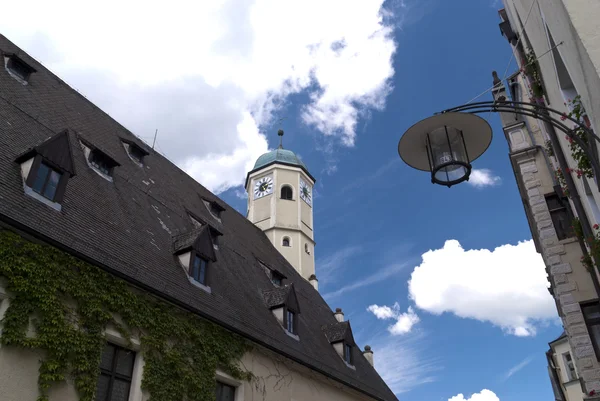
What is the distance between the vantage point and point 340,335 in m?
18.7

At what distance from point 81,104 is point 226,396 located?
10.1 metres

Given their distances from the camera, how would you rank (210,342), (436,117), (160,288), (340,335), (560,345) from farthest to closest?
(560,345)
(340,335)
(210,342)
(160,288)
(436,117)

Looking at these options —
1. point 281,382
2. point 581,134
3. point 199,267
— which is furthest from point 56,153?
point 581,134

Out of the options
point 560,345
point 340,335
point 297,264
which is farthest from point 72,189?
point 560,345

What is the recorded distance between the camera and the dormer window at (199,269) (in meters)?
12.5

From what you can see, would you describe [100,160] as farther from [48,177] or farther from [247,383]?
[247,383]

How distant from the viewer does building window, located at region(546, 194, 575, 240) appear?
12.9m

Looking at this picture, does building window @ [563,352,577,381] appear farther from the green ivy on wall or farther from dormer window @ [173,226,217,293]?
the green ivy on wall

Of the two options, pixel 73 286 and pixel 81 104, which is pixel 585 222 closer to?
pixel 73 286

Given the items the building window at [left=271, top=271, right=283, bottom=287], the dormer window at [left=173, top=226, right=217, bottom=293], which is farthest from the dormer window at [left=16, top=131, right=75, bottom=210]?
the building window at [left=271, top=271, right=283, bottom=287]

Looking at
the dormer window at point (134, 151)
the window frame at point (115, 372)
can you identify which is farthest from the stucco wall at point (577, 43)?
the dormer window at point (134, 151)

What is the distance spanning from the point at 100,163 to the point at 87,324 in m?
5.29

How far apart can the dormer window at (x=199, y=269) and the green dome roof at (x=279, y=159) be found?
19.4 m

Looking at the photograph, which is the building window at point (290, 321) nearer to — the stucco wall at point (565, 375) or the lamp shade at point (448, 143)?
the lamp shade at point (448, 143)
